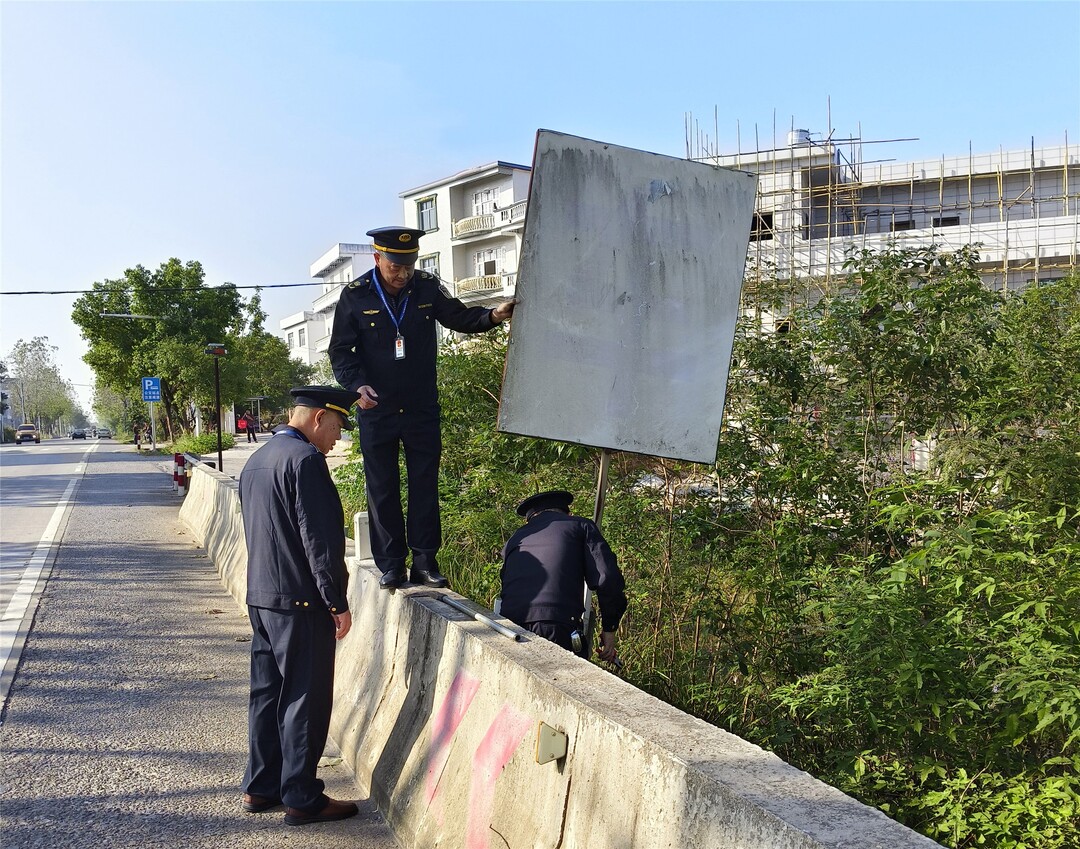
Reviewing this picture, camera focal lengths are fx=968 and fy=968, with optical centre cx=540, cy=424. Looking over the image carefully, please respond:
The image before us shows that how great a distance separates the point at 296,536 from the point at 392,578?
1096mm

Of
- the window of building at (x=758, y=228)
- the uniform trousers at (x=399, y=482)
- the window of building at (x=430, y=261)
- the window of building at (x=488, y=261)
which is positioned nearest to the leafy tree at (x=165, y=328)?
the window of building at (x=430, y=261)

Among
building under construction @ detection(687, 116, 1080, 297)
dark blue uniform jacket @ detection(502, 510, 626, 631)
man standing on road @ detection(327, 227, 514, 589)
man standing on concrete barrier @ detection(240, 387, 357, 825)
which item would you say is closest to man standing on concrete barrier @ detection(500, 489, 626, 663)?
dark blue uniform jacket @ detection(502, 510, 626, 631)

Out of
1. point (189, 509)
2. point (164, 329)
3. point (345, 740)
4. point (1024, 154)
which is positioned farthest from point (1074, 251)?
point (164, 329)

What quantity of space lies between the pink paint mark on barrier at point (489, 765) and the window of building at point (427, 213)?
59.4 m

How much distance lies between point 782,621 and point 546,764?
2.25 m

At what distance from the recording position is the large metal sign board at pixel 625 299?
4465 mm

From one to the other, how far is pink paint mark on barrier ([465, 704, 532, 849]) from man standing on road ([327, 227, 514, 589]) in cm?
180

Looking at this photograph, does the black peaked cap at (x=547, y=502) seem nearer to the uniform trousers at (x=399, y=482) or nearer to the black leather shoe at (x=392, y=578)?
the uniform trousers at (x=399, y=482)

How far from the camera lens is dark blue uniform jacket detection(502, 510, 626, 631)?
4801 millimetres

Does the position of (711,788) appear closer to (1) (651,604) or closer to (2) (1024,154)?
(1) (651,604)

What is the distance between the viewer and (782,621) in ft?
17.0

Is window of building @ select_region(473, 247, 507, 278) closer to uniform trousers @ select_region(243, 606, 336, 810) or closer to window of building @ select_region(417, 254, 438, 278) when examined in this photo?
window of building @ select_region(417, 254, 438, 278)

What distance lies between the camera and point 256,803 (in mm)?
4609

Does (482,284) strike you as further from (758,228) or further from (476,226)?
(758,228)
